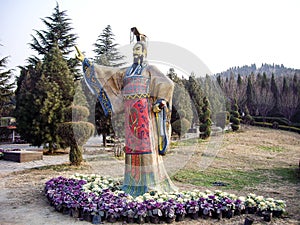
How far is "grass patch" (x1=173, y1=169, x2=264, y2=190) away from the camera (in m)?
8.16

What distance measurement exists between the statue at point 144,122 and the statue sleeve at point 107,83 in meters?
0.15

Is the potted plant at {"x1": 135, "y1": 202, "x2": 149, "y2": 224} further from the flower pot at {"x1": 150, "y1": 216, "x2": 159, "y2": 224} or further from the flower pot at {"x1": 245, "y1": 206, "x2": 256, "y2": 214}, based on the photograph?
the flower pot at {"x1": 245, "y1": 206, "x2": 256, "y2": 214}

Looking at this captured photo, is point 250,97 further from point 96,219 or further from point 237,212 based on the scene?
point 96,219

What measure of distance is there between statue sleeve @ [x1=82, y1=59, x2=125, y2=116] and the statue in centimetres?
15

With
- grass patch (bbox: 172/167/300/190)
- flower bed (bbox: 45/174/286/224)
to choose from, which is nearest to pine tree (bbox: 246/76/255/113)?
grass patch (bbox: 172/167/300/190)

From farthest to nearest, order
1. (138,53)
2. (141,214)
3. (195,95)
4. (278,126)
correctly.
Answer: (278,126) < (195,95) < (138,53) < (141,214)

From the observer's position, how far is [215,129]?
23750mm

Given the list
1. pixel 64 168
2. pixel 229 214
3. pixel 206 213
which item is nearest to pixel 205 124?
pixel 64 168

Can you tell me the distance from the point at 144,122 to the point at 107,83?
1194 millimetres

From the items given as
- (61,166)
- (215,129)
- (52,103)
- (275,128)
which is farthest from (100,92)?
(275,128)

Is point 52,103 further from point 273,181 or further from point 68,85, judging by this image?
point 273,181

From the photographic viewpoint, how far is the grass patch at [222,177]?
8.16 m

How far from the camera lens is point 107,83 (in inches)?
245

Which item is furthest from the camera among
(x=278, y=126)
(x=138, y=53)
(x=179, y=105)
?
(x=278, y=126)
